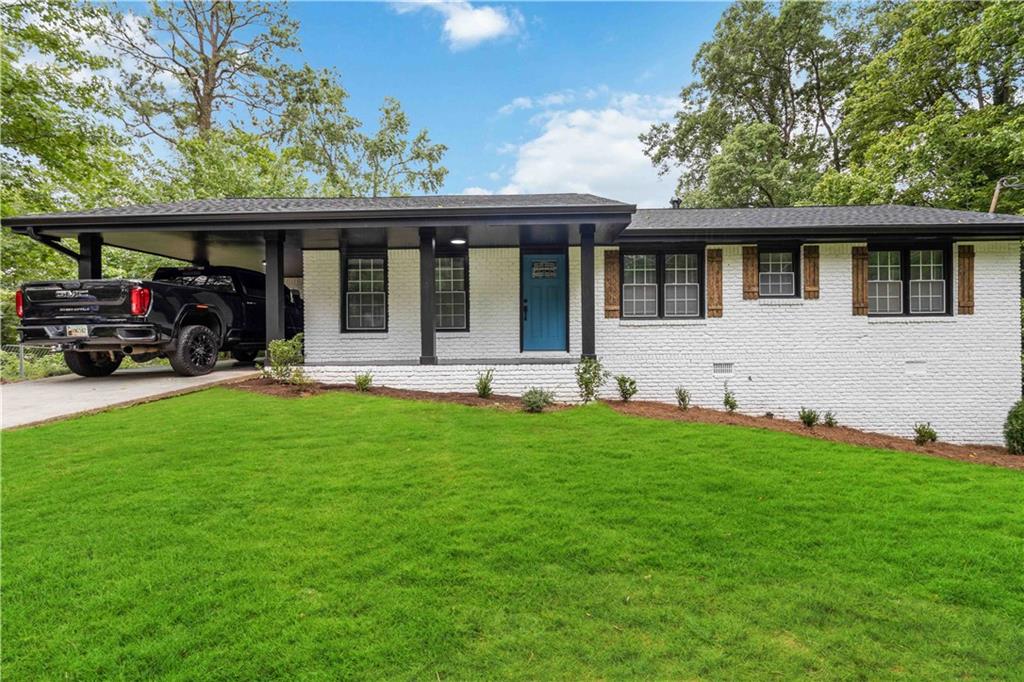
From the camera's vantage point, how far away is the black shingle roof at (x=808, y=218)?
27.6 feet

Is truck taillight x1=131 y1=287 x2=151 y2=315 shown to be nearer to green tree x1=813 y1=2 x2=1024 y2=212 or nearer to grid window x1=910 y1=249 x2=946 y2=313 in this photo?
grid window x1=910 y1=249 x2=946 y2=313

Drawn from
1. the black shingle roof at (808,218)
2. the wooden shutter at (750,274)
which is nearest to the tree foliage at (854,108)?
the black shingle roof at (808,218)

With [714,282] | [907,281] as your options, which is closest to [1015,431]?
[907,281]

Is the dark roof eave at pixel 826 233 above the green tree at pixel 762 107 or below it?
below

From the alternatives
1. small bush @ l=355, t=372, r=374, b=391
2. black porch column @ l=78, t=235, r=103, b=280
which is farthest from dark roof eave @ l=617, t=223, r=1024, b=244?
black porch column @ l=78, t=235, r=103, b=280

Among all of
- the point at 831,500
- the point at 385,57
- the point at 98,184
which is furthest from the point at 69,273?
the point at 831,500

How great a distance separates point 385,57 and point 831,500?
69.5ft

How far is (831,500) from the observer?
12.7 ft

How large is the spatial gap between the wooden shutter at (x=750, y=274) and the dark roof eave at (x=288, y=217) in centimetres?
399

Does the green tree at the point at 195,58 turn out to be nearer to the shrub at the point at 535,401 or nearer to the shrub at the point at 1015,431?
the shrub at the point at 535,401

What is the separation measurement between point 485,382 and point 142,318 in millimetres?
5785

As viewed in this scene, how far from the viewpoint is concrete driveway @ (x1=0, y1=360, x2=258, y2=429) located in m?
6.30

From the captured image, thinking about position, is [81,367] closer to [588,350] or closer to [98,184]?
[98,184]

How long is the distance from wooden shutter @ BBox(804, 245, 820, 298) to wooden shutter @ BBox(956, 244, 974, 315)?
2626 mm
